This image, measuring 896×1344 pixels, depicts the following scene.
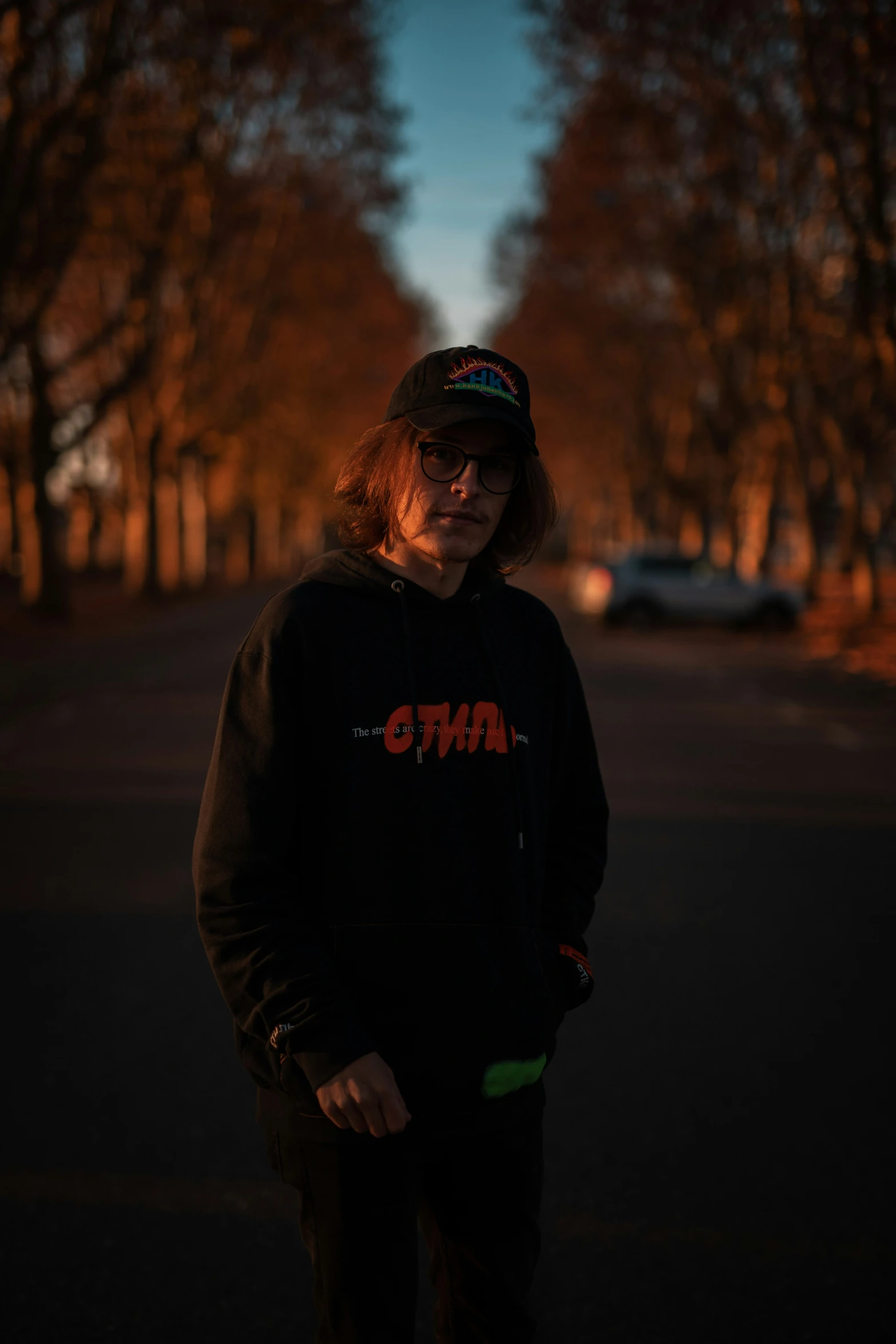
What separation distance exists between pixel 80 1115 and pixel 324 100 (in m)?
27.9

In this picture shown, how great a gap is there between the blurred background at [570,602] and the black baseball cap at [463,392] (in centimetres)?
205

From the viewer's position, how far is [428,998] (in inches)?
79.4

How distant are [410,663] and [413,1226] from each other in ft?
2.98

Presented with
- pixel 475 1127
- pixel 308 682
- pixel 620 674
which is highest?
pixel 308 682

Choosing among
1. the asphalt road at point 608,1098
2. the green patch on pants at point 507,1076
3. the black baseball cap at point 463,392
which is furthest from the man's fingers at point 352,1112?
the asphalt road at point 608,1098

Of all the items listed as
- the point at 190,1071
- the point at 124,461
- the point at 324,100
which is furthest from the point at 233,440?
the point at 190,1071

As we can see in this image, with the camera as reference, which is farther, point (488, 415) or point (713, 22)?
point (713, 22)

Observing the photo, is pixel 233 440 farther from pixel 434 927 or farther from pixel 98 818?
pixel 434 927

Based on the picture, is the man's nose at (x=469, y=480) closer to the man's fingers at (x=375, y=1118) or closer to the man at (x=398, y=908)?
the man at (x=398, y=908)

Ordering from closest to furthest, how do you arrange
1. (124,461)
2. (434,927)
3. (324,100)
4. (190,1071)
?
(434,927)
(190,1071)
(324,100)
(124,461)

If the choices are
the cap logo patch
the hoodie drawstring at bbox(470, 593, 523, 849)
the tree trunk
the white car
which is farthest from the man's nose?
the white car

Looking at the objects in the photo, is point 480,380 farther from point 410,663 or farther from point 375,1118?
point 375,1118

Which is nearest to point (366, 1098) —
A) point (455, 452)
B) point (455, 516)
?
point (455, 516)

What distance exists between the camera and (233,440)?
135 ft
